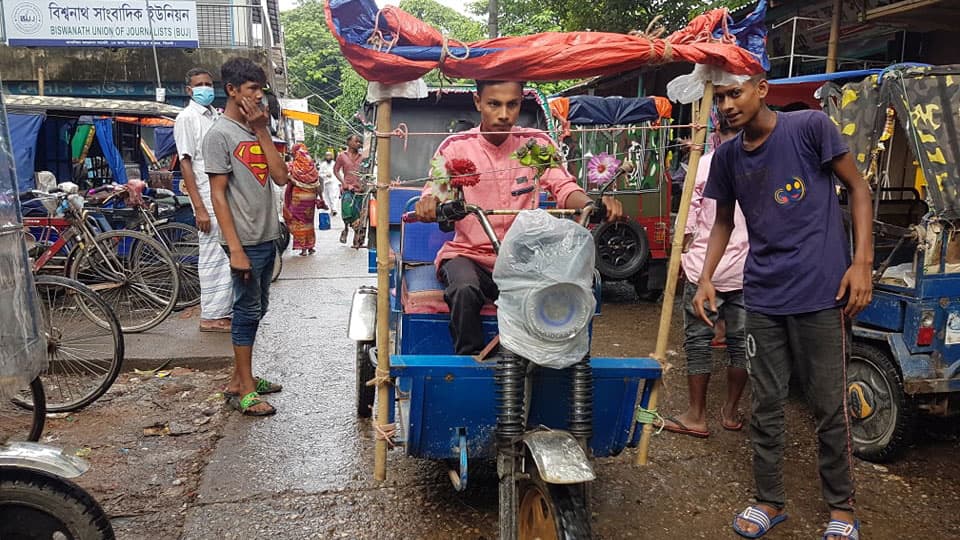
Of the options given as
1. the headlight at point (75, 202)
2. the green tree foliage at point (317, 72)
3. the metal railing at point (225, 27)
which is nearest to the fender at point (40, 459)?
the headlight at point (75, 202)

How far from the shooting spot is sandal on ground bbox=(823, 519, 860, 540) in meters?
2.97

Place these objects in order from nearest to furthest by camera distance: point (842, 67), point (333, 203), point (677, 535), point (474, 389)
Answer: point (474, 389) < point (677, 535) < point (842, 67) < point (333, 203)

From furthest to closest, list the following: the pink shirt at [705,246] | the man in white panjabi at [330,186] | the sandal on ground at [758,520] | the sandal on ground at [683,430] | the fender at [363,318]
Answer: the man in white panjabi at [330,186], the sandal on ground at [683,430], the pink shirt at [705,246], the fender at [363,318], the sandal on ground at [758,520]

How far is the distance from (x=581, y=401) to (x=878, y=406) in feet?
7.63

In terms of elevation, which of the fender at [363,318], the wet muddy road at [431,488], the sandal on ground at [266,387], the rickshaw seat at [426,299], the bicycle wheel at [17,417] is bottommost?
the wet muddy road at [431,488]

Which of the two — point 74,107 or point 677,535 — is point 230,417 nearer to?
point 677,535

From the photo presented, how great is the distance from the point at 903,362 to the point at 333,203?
52.8ft

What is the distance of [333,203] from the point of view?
18.5 metres

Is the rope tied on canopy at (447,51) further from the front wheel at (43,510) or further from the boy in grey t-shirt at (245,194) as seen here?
the boy in grey t-shirt at (245,194)

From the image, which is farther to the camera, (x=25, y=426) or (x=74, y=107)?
(x=74, y=107)

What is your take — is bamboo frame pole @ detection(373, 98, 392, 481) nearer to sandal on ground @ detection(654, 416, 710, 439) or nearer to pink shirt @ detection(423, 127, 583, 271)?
pink shirt @ detection(423, 127, 583, 271)

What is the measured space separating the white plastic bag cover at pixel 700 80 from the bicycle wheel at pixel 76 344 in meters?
3.56

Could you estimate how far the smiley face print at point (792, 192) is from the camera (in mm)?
2943

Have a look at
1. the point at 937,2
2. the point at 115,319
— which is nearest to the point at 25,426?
the point at 115,319
